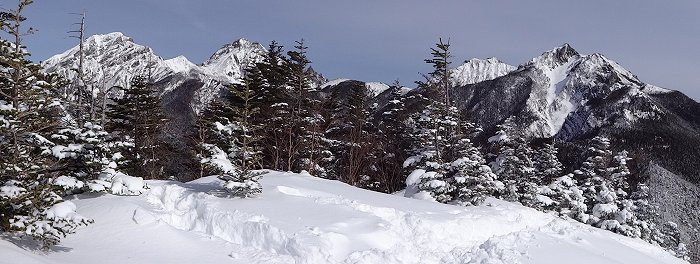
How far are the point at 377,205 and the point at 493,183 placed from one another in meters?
9.00

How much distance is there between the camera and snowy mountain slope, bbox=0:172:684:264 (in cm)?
1192

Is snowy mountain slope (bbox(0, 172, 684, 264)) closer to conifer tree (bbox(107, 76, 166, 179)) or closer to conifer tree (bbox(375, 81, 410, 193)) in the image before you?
conifer tree (bbox(107, 76, 166, 179))

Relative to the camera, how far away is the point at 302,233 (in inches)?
502

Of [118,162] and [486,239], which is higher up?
[118,162]

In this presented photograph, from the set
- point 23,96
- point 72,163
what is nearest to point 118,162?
point 72,163

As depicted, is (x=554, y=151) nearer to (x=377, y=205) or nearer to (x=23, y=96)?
(x=377, y=205)

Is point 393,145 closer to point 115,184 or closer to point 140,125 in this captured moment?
point 140,125

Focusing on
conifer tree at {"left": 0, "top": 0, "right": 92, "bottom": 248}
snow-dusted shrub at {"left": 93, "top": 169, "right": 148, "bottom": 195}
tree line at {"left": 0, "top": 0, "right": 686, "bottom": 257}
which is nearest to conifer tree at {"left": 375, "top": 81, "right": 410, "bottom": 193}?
tree line at {"left": 0, "top": 0, "right": 686, "bottom": 257}

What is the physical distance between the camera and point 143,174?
3025 centimetres

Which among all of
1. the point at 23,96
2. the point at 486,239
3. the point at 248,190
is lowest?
the point at 486,239

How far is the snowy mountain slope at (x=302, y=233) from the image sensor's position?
39.1 ft

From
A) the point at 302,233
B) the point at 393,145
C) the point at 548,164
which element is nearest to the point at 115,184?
the point at 302,233

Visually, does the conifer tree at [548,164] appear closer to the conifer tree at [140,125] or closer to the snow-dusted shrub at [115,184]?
the conifer tree at [140,125]

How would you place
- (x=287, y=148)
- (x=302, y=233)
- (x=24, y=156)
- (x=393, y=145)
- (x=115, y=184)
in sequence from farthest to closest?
(x=393, y=145)
(x=287, y=148)
(x=115, y=184)
(x=302, y=233)
(x=24, y=156)
